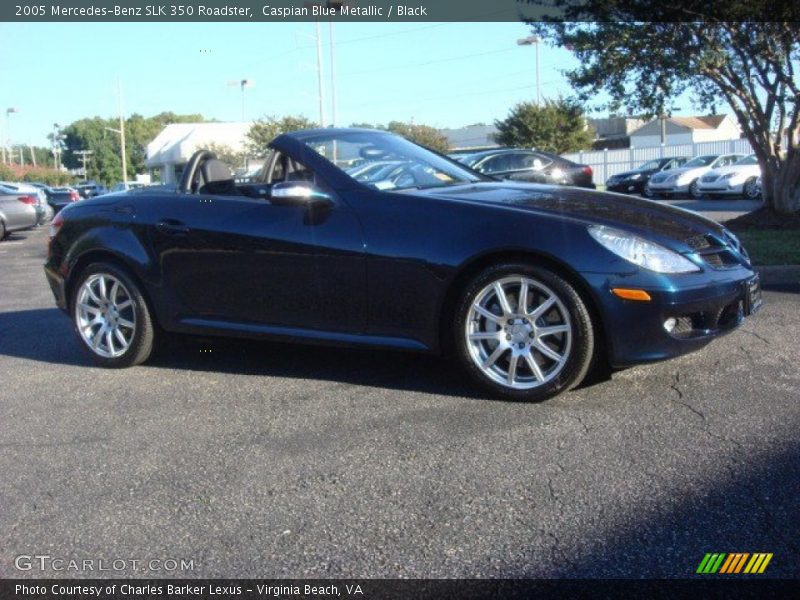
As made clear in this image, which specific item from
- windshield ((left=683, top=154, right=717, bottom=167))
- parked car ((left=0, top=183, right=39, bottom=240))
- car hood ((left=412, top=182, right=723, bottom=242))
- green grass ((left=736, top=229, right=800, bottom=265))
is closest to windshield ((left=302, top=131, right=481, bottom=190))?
car hood ((left=412, top=182, right=723, bottom=242))

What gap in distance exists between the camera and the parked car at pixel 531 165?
55.1ft

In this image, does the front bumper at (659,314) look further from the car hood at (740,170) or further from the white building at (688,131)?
the white building at (688,131)

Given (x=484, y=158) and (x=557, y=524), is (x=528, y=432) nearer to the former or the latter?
(x=557, y=524)

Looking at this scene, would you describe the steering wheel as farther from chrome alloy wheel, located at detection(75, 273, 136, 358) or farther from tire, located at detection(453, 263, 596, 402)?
tire, located at detection(453, 263, 596, 402)

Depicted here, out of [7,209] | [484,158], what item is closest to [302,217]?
[484,158]

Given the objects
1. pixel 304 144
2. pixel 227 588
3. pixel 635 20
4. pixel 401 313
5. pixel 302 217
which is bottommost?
pixel 227 588

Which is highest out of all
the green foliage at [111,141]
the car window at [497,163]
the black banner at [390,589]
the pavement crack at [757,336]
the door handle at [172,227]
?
the green foliage at [111,141]

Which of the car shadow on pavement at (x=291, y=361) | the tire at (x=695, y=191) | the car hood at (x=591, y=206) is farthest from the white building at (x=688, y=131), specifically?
the car hood at (x=591, y=206)

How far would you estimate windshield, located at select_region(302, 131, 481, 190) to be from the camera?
5.27 metres

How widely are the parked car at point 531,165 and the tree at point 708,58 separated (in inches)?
101

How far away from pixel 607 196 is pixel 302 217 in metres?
1.82

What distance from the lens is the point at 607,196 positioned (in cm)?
529

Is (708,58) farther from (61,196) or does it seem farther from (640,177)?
(61,196)

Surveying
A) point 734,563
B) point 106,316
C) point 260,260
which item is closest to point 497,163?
point 106,316
